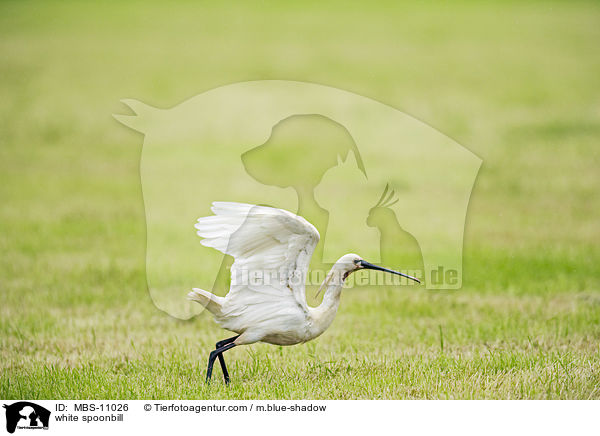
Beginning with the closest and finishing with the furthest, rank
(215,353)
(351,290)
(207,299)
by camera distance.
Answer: (207,299), (215,353), (351,290)

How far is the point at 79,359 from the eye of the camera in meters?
6.55

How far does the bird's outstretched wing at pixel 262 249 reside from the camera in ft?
17.1

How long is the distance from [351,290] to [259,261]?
374cm

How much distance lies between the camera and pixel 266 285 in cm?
544

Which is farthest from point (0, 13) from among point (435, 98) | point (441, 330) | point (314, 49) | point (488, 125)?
point (441, 330)

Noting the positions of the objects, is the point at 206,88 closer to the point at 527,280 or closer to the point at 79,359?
the point at 527,280

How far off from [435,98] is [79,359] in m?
13.7

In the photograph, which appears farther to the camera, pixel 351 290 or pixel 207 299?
pixel 351 290

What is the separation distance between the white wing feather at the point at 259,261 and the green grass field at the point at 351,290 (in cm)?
64
